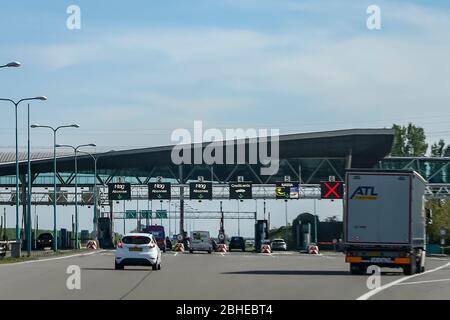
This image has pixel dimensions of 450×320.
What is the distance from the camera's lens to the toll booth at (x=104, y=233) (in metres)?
108

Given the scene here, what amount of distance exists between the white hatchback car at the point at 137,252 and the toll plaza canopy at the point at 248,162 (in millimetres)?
51070

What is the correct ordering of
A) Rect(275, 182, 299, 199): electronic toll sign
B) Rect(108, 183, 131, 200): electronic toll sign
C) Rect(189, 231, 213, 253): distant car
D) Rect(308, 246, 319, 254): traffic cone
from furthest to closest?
Rect(108, 183, 131, 200): electronic toll sign, Rect(275, 182, 299, 199): electronic toll sign, Rect(308, 246, 319, 254): traffic cone, Rect(189, 231, 213, 253): distant car

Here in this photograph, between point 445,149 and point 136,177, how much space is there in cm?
6837

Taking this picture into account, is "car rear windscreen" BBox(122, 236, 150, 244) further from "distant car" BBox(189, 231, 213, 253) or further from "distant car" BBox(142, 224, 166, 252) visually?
"distant car" BBox(142, 224, 166, 252)

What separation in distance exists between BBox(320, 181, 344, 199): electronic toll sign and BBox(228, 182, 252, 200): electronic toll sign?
291 inches

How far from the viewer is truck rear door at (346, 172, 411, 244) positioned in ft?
126

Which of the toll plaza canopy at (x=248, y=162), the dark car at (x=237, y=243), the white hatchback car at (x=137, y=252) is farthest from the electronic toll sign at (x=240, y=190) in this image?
the white hatchback car at (x=137, y=252)

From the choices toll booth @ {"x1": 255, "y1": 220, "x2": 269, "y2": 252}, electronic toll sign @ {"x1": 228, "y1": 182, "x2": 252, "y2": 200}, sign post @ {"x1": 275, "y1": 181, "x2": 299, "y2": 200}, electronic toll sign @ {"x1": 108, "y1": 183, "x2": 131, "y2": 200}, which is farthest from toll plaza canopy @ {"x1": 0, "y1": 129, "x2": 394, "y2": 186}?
toll booth @ {"x1": 255, "y1": 220, "x2": 269, "y2": 252}

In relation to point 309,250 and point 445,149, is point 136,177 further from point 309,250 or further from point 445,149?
point 445,149

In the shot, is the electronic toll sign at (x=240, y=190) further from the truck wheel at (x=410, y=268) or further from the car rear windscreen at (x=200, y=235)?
the truck wheel at (x=410, y=268)

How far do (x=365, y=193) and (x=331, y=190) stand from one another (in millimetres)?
57720

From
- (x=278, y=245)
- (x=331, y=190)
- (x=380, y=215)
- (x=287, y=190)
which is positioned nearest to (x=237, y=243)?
(x=278, y=245)
